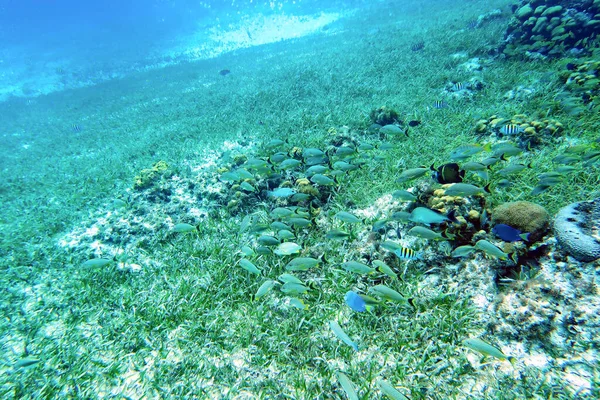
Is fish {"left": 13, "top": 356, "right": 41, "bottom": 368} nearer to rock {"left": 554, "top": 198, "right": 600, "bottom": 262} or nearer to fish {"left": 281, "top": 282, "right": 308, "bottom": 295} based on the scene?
fish {"left": 281, "top": 282, "right": 308, "bottom": 295}

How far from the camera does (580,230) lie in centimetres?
355

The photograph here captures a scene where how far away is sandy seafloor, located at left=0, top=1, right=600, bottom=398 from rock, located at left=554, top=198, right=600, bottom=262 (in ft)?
0.62

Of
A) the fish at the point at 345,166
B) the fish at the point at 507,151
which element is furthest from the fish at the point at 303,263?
the fish at the point at 507,151

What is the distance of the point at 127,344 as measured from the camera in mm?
4188

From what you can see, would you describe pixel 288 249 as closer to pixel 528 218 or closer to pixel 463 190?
pixel 463 190

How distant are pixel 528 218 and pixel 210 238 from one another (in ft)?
19.3

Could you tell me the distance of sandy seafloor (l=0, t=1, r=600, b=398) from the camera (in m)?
3.35

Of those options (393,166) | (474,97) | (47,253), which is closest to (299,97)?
(474,97)

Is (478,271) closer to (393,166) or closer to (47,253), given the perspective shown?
(393,166)

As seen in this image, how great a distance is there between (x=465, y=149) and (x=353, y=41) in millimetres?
22805

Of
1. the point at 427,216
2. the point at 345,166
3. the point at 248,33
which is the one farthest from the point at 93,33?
the point at 427,216

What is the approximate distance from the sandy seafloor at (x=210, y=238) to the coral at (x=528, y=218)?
0.25 meters

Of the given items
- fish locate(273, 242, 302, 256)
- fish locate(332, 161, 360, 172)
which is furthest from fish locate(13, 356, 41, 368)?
fish locate(332, 161, 360, 172)

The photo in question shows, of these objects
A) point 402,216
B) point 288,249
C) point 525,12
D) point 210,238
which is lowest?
point 210,238
